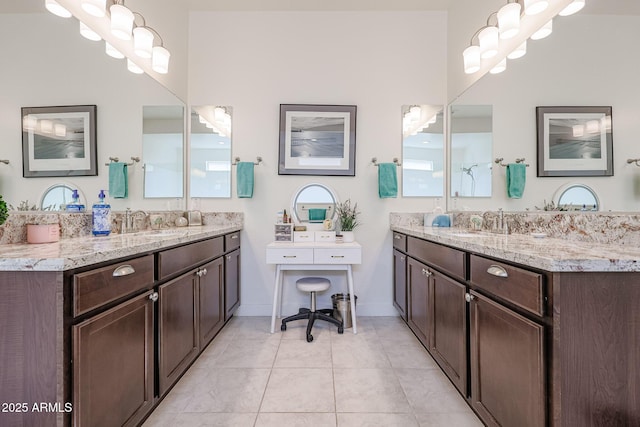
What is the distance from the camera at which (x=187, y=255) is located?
66.7 inches

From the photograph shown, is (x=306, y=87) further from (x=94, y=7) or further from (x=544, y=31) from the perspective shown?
(x=544, y=31)

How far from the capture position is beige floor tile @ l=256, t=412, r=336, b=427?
1348mm

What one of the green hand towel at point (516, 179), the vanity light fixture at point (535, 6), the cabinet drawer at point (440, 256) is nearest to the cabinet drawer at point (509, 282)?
the cabinet drawer at point (440, 256)

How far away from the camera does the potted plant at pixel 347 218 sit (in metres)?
2.60

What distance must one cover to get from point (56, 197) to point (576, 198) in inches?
109

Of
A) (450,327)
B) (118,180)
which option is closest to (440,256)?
(450,327)

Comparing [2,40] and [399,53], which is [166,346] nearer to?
[2,40]

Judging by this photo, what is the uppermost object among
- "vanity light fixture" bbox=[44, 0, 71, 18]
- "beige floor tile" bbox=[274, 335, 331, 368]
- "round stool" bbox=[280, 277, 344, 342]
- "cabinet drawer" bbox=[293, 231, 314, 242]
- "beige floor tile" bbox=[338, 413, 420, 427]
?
"vanity light fixture" bbox=[44, 0, 71, 18]

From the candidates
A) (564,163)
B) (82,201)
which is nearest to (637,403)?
(564,163)

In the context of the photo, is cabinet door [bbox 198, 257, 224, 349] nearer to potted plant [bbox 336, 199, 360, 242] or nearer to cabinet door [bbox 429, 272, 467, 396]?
potted plant [bbox 336, 199, 360, 242]

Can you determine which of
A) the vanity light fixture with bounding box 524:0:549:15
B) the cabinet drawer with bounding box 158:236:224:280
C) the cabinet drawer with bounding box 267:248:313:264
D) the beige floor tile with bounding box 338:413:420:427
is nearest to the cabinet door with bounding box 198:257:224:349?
the cabinet drawer with bounding box 158:236:224:280

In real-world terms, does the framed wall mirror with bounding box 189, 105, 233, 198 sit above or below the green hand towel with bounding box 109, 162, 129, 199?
above

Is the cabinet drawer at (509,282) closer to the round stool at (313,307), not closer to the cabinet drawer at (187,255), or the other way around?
the round stool at (313,307)

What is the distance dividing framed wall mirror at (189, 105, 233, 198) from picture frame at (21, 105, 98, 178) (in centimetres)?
111
